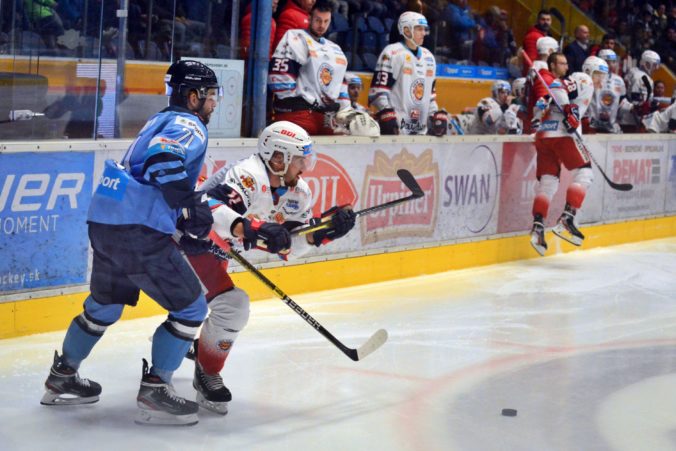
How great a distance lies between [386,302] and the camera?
6.34 m

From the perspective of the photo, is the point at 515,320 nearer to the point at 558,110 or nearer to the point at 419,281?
the point at 419,281

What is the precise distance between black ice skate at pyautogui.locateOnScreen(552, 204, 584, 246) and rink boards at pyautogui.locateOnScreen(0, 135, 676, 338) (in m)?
0.24

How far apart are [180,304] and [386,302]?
8.68ft

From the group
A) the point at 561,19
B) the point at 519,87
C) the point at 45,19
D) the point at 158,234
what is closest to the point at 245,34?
the point at 45,19

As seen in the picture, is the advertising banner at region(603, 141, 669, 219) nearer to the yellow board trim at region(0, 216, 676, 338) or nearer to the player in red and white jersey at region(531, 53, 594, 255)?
the yellow board trim at region(0, 216, 676, 338)

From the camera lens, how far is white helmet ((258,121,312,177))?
417 cm

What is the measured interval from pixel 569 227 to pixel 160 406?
4.76 meters

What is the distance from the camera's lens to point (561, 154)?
8062 millimetres

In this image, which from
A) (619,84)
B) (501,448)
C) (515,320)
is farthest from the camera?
(619,84)

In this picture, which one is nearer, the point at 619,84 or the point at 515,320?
the point at 515,320

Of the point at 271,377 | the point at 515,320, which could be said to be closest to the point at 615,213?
the point at 515,320

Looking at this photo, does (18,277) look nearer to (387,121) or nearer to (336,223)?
(336,223)

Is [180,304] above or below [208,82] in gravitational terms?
below

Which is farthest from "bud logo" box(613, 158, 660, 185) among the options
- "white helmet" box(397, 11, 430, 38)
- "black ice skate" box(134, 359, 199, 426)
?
"black ice skate" box(134, 359, 199, 426)
